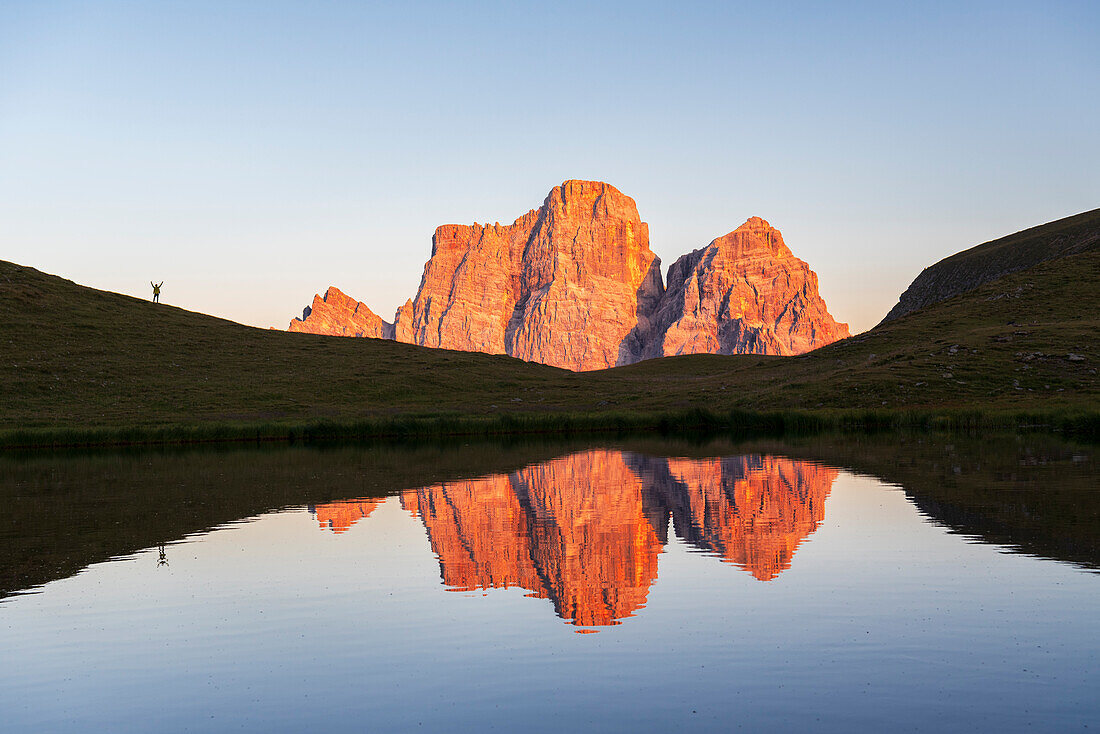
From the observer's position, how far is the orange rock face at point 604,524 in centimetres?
1706

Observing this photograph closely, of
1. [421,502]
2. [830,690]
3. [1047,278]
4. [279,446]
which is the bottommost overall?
[830,690]

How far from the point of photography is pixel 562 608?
15.0 meters

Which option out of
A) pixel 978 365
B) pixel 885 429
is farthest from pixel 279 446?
pixel 978 365

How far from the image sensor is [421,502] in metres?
29.0

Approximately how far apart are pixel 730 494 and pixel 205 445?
41524 mm

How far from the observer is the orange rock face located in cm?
1706

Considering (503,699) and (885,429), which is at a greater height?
(885,429)

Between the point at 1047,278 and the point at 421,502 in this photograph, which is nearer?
the point at 421,502

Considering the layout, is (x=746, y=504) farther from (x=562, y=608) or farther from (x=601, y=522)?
(x=562, y=608)

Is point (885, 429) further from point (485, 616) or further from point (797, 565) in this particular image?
point (485, 616)

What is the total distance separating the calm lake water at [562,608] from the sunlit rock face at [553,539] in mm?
105

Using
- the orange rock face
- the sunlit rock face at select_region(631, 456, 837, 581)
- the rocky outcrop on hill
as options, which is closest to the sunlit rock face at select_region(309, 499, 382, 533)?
the orange rock face

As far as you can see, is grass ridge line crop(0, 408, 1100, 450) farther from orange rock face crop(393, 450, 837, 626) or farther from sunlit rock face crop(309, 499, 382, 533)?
sunlit rock face crop(309, 499, 382, 533)

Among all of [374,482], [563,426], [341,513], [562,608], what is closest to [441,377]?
[563,426]
